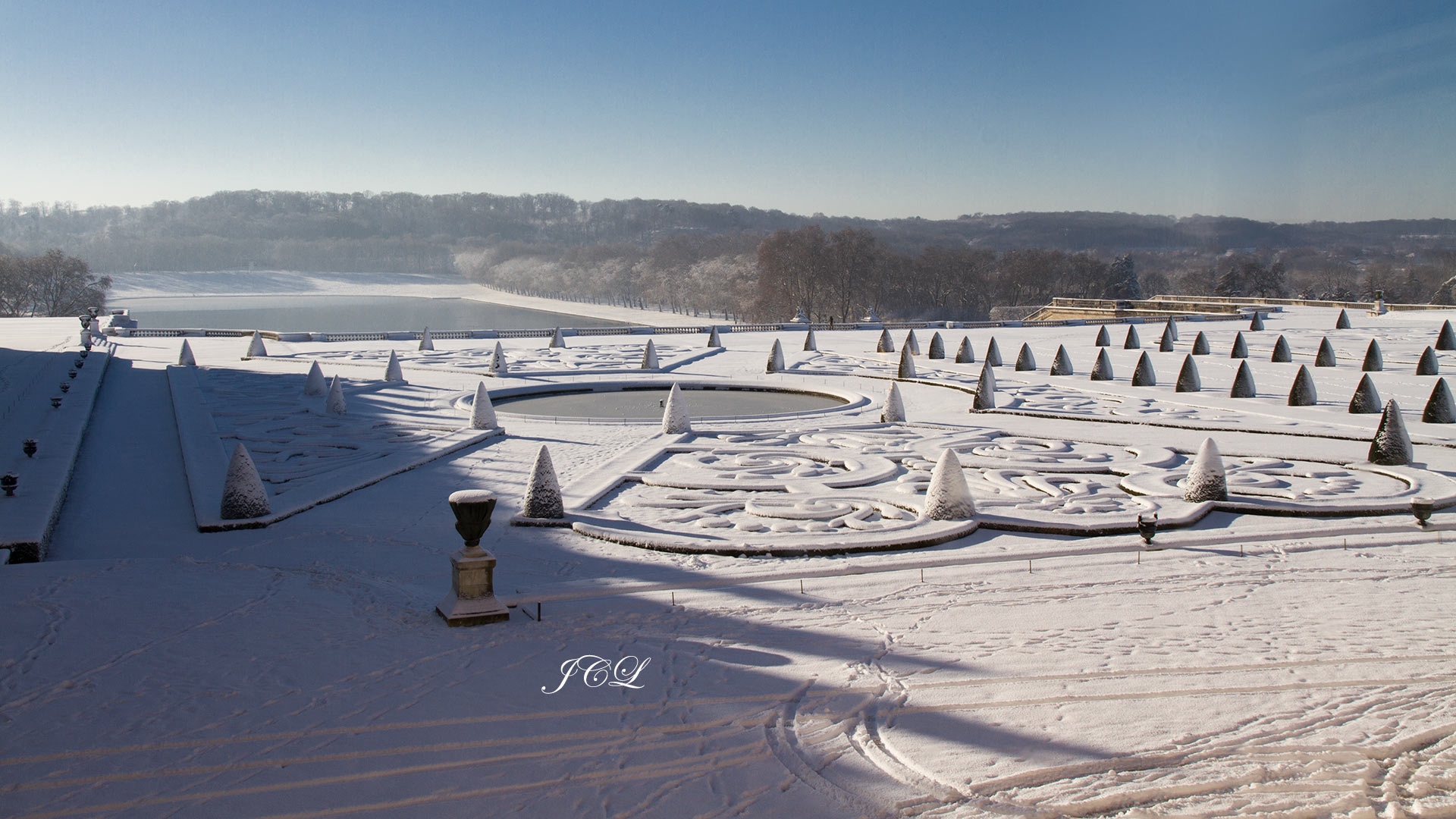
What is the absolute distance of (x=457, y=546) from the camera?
459 inches

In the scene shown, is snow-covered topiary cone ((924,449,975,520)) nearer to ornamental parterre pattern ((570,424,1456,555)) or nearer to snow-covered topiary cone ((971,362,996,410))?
ornamental parterre pattern ((570,424,1456,555))

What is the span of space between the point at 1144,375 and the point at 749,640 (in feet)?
72.6

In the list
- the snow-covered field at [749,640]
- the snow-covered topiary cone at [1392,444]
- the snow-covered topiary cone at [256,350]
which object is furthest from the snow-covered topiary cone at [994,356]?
the snow-covered topiary cone at [256,350]

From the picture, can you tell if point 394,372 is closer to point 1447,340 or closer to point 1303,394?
point 1303,394

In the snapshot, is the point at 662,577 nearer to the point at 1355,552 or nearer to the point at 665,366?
the point at 1355,552

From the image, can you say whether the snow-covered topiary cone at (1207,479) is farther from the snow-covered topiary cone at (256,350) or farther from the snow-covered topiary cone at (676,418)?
the snow-covered topiary cone at (256,350)

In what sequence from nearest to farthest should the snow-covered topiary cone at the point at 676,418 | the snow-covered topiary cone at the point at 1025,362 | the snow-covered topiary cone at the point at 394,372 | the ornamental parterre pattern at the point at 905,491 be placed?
the ornamental parterre pattern at the point at 905,491 → the snow-covered topiary cone at the point at 676,418 → the snow-covered topiary cone at the point at 394,372 → the snow-covered topiary cone at the point at 1025,362

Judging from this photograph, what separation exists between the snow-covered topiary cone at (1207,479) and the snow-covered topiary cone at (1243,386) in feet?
40.2

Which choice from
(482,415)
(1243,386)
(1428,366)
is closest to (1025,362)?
(1243,386)

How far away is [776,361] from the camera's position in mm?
30578

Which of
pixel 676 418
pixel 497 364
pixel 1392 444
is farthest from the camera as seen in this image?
pixel 497 364

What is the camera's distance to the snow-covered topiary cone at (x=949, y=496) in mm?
12602

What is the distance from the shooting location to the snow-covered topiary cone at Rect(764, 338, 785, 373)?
30312 millimetres

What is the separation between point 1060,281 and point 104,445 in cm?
9755
